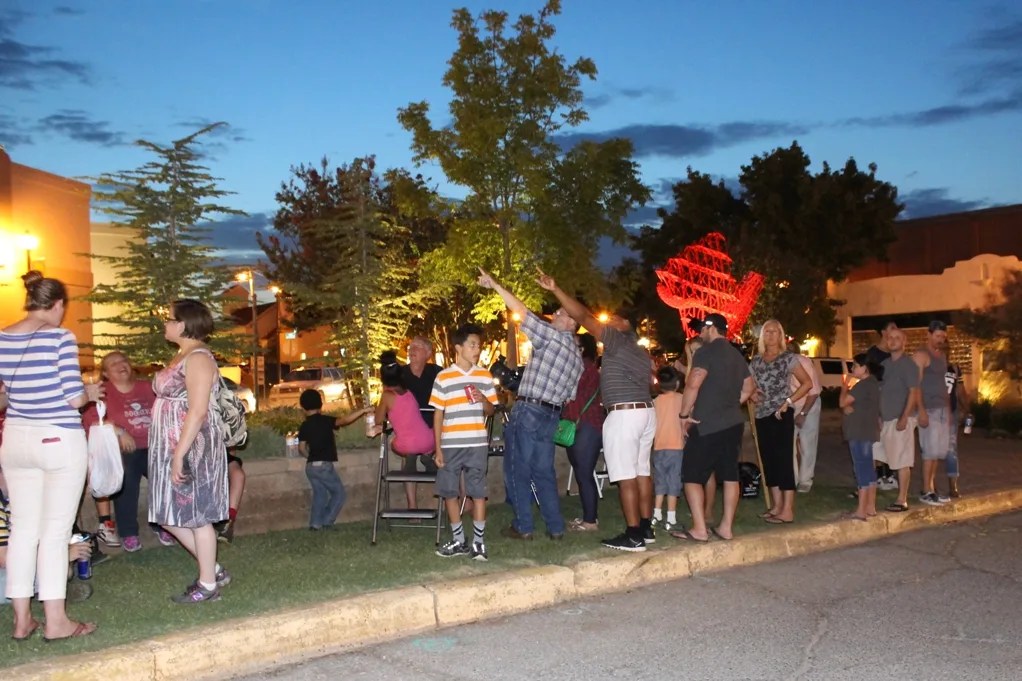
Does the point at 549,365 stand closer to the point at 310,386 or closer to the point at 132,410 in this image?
the point at 132,410

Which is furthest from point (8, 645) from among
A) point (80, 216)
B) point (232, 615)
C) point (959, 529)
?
point (80, 216)

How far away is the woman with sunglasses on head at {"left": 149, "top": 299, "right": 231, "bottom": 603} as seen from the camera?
19.8 ft

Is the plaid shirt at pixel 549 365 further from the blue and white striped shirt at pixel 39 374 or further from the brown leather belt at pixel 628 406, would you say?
the blue and white striped shirt at pixel 39 374

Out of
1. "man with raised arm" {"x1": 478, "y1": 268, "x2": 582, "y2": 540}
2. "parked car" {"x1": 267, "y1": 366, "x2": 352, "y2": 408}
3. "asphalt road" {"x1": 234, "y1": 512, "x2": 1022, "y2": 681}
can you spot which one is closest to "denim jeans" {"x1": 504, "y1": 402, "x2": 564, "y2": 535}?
"man with raised arm" {"x1": 478, "y1": 268, "x2": 582, "y2": 540}

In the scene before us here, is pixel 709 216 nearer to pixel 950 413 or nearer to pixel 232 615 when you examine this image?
pixel 950 413

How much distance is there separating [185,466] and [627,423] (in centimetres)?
348

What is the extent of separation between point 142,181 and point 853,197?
3045 cm

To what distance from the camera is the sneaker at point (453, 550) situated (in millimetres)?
7516

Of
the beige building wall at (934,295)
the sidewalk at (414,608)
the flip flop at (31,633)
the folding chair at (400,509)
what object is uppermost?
the beige building wall at (934,295)

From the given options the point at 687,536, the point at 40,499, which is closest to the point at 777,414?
the point at 687,536

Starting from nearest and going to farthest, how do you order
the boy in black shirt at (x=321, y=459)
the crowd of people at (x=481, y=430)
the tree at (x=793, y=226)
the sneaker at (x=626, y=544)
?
the crowd of people at (x=481, y=430)
the sneaker at (x=626, y=544)
the boy in black shirt at (x=321, y=459)
the tree at (x=793, y=226)

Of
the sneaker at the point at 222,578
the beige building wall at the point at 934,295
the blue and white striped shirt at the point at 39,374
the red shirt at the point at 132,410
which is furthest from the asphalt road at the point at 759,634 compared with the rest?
the beige building wall at the point at 934,295

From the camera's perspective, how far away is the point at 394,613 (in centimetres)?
612

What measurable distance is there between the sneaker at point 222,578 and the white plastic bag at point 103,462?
897 mm
